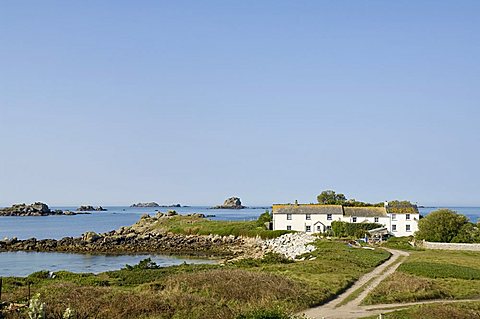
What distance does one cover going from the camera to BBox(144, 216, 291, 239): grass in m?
75.5

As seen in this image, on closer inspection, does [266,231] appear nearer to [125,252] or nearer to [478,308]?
[125,252]

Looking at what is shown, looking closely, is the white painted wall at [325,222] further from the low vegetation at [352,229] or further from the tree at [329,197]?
the tree at [329,197]

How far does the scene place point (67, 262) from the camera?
57.2 meters

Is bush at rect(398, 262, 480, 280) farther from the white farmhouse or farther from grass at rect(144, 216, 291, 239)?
grass at rect(144, 216, 291, 239)

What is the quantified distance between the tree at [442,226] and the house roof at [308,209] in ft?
50.5

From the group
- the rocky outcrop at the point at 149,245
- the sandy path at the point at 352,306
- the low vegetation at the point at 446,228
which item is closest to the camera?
the sandy path at the point at 352,306

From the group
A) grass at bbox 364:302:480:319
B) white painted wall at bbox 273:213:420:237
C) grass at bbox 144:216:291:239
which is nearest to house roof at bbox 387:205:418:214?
white painted wall at bbox 273:213:420:237

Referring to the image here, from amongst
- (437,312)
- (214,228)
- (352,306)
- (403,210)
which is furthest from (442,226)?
(214,228)

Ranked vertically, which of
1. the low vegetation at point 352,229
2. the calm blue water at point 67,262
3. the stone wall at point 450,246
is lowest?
the calm blue water at point 67,262

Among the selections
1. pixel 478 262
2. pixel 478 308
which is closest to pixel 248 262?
pixel 478 262

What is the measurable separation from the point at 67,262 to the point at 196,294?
37523 mm

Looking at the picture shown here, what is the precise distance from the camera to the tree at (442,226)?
55.3 metres

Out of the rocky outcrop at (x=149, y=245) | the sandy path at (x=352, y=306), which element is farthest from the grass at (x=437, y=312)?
the rocky outcrop at (x=149, y=245)

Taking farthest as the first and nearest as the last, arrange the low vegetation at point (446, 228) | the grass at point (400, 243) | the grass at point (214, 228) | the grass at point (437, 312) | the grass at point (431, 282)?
the grass at point (214, 228)
the low vegetation at point (446, 228)
the grass at point (400, 243)
the grass at point (431, 282)
the grass at point (437, 312)
